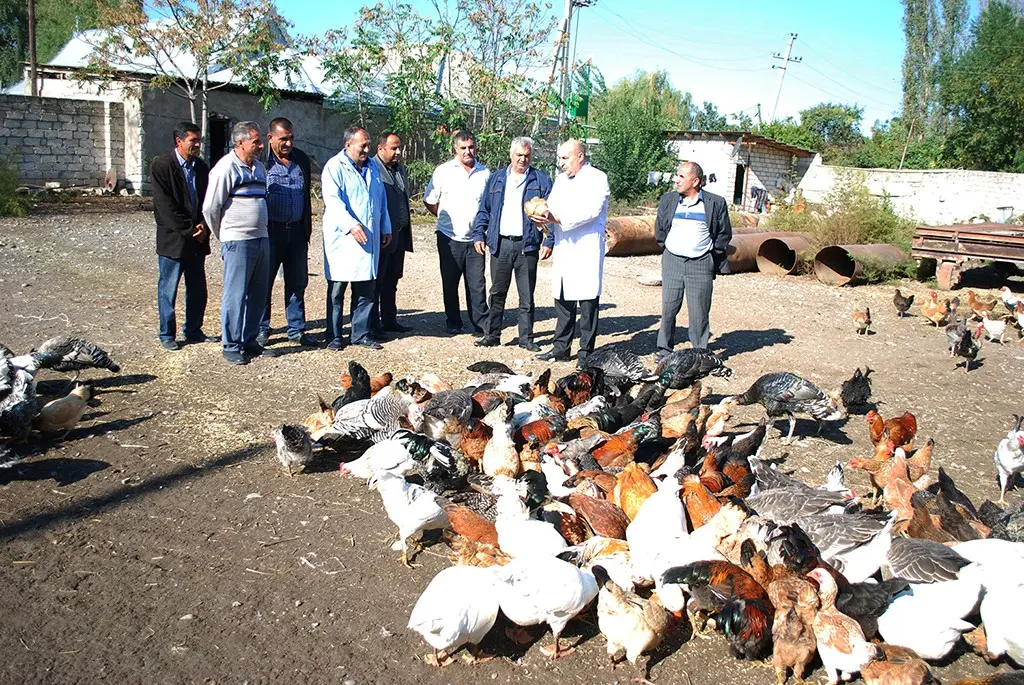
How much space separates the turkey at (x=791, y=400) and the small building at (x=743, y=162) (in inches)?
965

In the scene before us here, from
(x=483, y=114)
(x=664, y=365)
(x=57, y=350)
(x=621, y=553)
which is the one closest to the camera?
(x=621, y=553)

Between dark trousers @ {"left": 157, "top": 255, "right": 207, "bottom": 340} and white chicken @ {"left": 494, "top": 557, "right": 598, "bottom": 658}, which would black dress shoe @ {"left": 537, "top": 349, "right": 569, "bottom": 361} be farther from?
white chicken @ {"left": 494, "top": 557, "right": 598, "bottom": 658}

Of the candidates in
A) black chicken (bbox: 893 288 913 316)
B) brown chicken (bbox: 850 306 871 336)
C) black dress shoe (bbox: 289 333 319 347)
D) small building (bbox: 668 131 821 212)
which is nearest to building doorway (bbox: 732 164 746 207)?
small building (bbox: 668 131 821 212)

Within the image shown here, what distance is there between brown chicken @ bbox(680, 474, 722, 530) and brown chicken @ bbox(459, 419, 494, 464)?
139 centimetres

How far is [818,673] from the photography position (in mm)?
3387

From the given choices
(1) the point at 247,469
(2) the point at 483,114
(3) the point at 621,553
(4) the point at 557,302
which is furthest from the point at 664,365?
(2) the point at 483,114

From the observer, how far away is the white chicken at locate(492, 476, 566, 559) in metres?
3.74

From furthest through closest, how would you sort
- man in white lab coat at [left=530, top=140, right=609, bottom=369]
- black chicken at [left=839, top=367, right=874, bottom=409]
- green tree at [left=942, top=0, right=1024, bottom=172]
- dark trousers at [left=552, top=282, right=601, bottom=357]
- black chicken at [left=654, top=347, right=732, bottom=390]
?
green tree at [left=942, top=0, right=1024, bottom=172], dark trousers at [left=552, top=282, right=601, bottom=357], man in white lab coat at [left=530, top=140, right=609, bottom=369], black chicken at [left=654, top=347, right=732, bottom=390], black chicken at [left=839, top=367, right=874, bottom=409]

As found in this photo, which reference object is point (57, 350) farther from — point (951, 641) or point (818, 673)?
point (951, 641)

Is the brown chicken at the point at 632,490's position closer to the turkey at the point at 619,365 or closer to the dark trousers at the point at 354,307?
the turkey at the point at 619,365

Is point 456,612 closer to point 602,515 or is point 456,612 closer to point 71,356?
point 602,515

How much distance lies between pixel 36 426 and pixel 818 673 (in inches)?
195

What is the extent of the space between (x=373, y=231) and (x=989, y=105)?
98.8 ft

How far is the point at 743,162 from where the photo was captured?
30.2m
